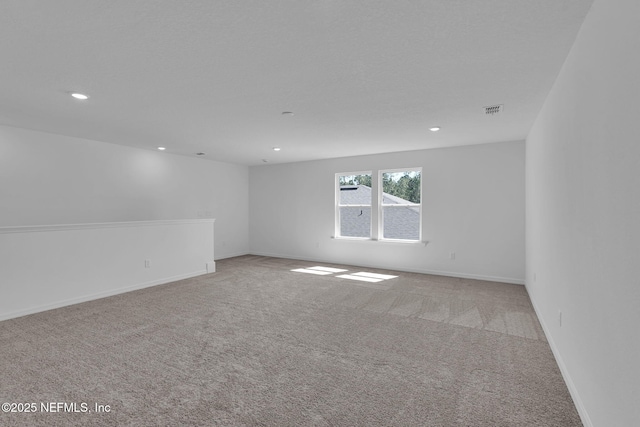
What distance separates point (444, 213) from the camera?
5.70 m

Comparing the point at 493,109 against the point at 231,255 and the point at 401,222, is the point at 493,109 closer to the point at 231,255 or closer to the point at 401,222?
the point at 401,222

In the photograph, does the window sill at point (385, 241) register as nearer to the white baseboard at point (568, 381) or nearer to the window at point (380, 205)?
the window at point (380, 205)

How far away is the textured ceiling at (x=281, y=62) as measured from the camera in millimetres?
1730

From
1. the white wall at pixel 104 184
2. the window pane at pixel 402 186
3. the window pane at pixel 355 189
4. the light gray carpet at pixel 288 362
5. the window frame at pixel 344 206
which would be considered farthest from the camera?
the window pane at pixel 355 189

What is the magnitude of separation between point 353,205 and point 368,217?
17.2 inches

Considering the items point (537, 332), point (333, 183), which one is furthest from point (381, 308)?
point (333, 183)

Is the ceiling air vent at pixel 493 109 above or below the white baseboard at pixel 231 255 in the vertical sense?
above

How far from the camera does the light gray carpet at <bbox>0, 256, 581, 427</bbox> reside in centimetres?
188

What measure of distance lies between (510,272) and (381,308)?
2.75m

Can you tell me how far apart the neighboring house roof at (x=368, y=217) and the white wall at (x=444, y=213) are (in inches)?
9.4

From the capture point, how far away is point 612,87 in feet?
4.59

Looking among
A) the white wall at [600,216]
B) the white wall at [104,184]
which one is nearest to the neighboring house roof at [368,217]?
the white wall at [104,184]

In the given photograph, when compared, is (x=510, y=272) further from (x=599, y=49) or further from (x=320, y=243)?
(x=599, y=49)

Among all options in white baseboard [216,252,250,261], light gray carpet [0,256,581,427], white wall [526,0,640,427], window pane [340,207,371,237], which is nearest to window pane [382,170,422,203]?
window pane [340,207,371,237]
